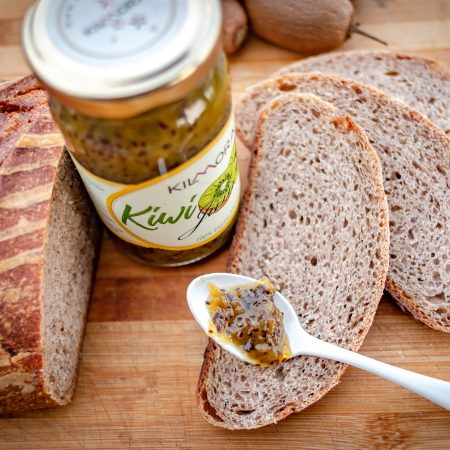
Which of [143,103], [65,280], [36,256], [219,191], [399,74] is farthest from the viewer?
[399,74]

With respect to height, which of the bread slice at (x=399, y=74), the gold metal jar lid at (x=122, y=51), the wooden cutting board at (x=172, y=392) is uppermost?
the gold metal jar lid at (x=122, y=51)

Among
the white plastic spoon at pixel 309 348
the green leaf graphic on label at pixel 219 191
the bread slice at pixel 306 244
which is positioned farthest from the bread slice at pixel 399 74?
the white plastic spoon at pixel 309 348

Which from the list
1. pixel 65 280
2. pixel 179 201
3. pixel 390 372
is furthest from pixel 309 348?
pixel 65 280

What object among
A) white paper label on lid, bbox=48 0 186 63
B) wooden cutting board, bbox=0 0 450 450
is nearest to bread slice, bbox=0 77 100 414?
wooden cutting board, bbox=0 0 450 450

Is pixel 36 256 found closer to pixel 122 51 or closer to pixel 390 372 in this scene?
pixel 122 51

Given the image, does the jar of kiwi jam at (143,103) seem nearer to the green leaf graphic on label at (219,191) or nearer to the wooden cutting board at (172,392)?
the green leaf graphic on label at (219,191)

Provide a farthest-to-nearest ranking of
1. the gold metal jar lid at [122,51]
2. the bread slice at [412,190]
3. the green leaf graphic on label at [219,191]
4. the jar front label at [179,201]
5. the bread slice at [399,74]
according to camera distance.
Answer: the bread slice at [399,74] < the bread slice at [412,190] < the green leaf graphic on label at [219,191] < the jar front label at [179,201] < the gold metal jar lid at [122,51]
